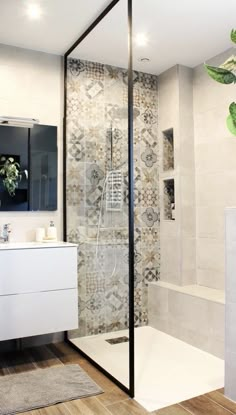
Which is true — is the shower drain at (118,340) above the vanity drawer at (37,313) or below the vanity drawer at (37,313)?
below

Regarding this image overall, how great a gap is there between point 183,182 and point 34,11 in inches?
76.4

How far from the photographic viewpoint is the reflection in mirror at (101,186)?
2604 millimetres

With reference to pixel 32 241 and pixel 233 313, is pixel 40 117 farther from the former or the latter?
pixel 233 313

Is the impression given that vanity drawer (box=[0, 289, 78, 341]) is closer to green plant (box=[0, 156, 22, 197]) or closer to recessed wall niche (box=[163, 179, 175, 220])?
green plant (box=[0, 156, 22, 197])

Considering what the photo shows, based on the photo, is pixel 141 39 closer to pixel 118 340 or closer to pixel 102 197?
pixel 102 197

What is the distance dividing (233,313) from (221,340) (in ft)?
2.35

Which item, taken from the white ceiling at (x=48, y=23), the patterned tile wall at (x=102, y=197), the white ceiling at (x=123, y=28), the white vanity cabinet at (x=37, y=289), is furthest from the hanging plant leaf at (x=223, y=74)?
the white vanity cabinet at (x=37, y=289)

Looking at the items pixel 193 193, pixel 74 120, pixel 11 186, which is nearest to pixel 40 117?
pixel 74 120

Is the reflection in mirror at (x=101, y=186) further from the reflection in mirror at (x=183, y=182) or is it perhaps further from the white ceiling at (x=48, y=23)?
the reflection in mirror at (x=183, y=182)

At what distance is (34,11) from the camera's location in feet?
8.61

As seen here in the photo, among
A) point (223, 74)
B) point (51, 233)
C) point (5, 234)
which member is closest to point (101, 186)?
point (51, 233)

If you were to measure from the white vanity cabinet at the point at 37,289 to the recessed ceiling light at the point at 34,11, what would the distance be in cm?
172

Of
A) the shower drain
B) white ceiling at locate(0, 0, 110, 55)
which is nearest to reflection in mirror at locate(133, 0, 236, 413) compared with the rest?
the shower drain

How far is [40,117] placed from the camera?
3.25m
